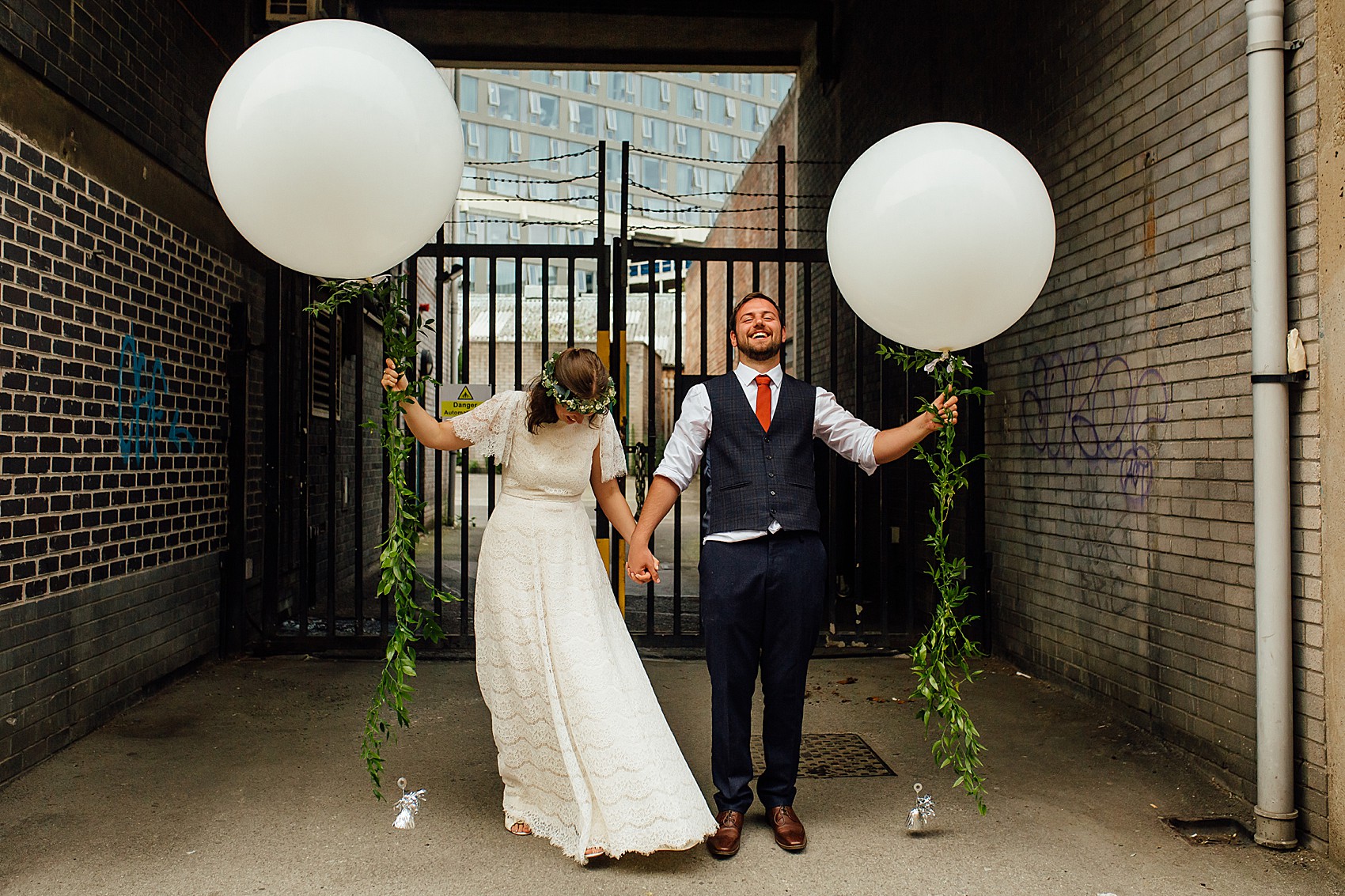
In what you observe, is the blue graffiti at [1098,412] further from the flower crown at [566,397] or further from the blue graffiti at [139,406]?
the blue graffiti at [139,406]

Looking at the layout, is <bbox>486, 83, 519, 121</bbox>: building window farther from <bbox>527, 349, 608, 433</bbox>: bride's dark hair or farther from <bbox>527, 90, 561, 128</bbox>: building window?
<bbox>527, 349, 608, 433</bbox>: bride's dark hair

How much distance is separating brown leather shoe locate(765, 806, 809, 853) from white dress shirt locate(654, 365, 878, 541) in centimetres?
91

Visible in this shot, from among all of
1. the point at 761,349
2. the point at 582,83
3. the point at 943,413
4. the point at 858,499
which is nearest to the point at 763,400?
the point at 761,349

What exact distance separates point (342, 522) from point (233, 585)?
2542 mm

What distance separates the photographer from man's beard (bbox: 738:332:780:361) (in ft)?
10.1

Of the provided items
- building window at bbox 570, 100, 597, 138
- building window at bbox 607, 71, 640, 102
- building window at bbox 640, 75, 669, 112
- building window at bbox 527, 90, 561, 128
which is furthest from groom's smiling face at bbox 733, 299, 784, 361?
building window at bbox 640, 75, 669, 112

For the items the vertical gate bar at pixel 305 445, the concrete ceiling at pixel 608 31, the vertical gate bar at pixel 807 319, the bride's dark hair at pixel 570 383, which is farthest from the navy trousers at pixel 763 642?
the concrete ceiling at pixel 608 31

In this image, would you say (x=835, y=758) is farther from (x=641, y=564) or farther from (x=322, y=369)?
(x=322, y=369)

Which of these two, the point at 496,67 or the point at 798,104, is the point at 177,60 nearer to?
the point at 496,67

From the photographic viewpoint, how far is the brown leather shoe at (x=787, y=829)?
116 inches

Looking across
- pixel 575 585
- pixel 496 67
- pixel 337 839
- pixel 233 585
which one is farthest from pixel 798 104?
pixel 337 839

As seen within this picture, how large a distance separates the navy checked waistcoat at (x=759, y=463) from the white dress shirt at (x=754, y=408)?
0.10 feet

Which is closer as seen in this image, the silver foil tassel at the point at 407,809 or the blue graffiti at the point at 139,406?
the silver foil tassel at the point at 407,809

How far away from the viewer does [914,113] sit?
685 centimetres
